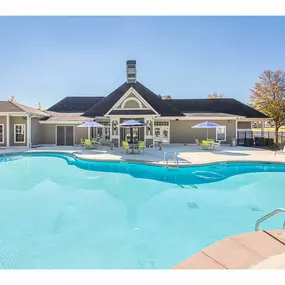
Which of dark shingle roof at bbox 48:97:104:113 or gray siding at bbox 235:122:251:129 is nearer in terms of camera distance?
gray siding at bbox 235:122:251:129

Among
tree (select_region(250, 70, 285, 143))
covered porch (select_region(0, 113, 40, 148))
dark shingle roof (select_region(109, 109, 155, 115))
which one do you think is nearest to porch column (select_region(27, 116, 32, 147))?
covered porch (select_region(0, 113, 40, 148))

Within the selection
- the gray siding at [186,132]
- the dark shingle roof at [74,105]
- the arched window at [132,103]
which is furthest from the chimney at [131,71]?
the gray siding at [186,132]

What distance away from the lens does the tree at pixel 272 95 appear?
23.1 metres

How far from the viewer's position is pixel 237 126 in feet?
71.4

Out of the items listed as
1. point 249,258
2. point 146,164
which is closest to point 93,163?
point 146,164

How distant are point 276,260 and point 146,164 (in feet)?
29.2

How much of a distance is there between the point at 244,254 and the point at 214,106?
23297mm

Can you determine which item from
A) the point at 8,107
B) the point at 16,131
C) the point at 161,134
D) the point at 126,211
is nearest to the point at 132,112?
the point at 161,134

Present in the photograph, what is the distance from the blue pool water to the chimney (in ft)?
53.0

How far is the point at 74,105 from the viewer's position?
26.8 m

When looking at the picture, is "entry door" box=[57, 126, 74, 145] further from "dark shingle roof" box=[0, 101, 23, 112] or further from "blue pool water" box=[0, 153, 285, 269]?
"blue pool water" box=[0, 153, 285, 269]

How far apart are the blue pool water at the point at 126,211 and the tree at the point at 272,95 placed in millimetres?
14114

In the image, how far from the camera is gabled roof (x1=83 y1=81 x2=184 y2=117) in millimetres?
21734
